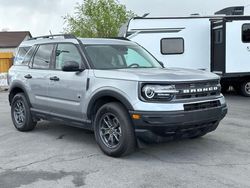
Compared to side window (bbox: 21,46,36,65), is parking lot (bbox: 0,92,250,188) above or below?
below

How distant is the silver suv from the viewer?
18.1 feet

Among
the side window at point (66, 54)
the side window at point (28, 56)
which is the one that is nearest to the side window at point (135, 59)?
the side window at point (66, 54)

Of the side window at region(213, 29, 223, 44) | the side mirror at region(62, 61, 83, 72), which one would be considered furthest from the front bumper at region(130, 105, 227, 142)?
the side window at region(213, 29, 223, 44)

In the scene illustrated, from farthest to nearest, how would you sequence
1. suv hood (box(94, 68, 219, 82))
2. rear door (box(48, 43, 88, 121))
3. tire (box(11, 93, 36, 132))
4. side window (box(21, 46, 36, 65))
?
A: side window (box(21, 46, 36, 65)) < tire (box(11, 93, 36, 132)) < rear door (box(48, 43, 88, 121)) < suv hood (box(94, 68, 219, 82))

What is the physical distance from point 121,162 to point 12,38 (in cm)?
5714

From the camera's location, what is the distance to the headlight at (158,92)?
5488 mm

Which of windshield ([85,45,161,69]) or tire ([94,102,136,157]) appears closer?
tire ([94,102,136,157])

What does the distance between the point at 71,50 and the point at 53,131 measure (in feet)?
6.48

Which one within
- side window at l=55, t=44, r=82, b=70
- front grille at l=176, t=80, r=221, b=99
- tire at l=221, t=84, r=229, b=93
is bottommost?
tire at l=221, t=84, r=229, b=93

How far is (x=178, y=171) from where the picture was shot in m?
5.29

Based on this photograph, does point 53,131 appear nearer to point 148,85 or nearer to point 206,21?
point 148,85

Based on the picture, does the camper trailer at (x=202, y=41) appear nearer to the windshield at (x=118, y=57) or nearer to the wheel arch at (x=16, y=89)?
the wheel arch at (x=16, y=89)

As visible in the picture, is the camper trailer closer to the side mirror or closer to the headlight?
the side mirror

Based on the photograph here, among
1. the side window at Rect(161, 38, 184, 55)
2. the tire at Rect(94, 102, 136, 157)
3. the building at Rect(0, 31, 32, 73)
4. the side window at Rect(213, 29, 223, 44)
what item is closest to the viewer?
the tire at Rect(94, 102, 136, 157)
